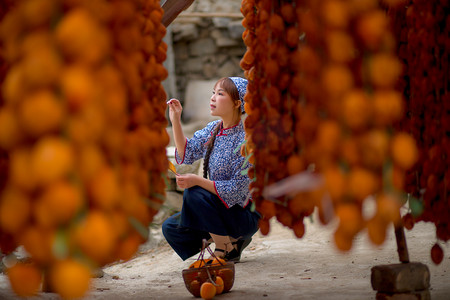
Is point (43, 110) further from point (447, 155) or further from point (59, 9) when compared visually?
point (447, 155)

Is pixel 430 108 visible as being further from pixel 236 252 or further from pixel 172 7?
pixel 236 252

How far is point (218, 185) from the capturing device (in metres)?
2.64

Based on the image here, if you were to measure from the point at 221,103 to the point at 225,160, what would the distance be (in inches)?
12.2

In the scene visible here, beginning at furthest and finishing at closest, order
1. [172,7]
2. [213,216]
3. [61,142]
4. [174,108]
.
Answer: [213,216], [174,108], [172,7], [61,142]

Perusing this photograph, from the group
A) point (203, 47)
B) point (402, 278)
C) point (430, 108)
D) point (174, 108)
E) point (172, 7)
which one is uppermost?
point (203, 47)

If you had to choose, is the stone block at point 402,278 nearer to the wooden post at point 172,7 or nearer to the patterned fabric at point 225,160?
the patterned fabric at point 225,160

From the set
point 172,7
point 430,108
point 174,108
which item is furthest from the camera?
point 174,108

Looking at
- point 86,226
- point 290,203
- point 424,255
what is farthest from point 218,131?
point 86,226

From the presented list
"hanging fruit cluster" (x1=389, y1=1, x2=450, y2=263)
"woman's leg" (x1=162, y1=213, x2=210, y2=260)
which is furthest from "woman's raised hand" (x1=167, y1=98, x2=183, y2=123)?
"hanging fruit cluster" (x1=389, y1=1, x2=450, y2=263)

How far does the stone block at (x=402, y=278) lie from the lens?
56.9 inches

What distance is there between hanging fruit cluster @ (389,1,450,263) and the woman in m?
1.20

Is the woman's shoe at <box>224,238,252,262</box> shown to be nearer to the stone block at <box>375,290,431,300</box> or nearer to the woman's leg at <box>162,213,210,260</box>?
the woman's leg at <box>162,213,210,260</box>

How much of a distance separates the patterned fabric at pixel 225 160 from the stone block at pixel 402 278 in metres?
1.16

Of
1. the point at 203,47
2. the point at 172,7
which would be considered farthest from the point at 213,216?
the point at 203,47
